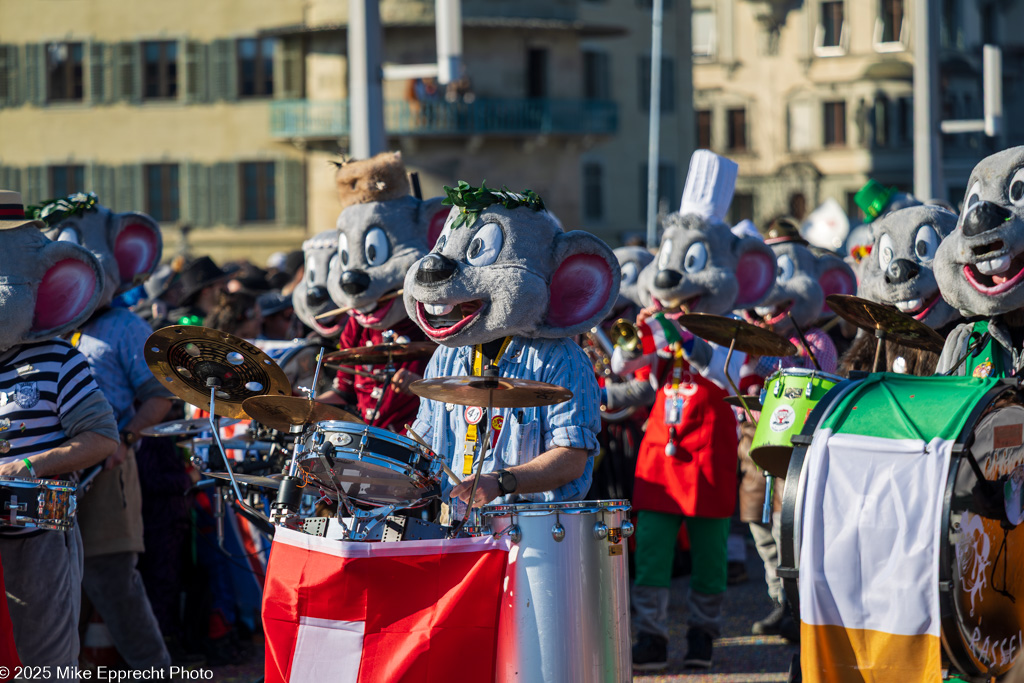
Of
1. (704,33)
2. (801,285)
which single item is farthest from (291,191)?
(801,285)

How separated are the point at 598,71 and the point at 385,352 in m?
31.0

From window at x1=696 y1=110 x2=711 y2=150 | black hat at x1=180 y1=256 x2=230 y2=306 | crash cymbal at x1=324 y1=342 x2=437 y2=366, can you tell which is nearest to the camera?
crash cymbal at x1=324 y1=342 x2=437 y2=366

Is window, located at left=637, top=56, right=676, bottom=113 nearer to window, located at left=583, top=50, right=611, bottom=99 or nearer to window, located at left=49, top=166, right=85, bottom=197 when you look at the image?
window, located at left=583, top=50, right=611, bottom=99

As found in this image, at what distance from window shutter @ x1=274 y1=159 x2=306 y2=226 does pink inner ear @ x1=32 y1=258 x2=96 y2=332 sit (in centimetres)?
2789

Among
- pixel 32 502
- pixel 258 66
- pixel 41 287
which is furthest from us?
pixel 258 66

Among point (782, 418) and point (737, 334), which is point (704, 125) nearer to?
point (737, 334)

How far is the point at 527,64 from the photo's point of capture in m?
30.5

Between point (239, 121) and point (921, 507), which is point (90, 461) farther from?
point (239, 121)

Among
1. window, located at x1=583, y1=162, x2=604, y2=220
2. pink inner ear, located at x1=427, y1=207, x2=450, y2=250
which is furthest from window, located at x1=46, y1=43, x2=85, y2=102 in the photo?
pink inner ear, located at x1=427, y1=207, x2=450, y2=250

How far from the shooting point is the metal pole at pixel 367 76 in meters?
8.42

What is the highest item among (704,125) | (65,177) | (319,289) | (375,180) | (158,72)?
(158,72)

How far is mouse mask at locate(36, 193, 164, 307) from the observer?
6.13m

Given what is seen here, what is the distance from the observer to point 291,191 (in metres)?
32.5

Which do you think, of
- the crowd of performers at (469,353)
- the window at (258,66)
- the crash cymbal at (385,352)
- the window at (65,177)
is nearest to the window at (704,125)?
the window at (258,66)
